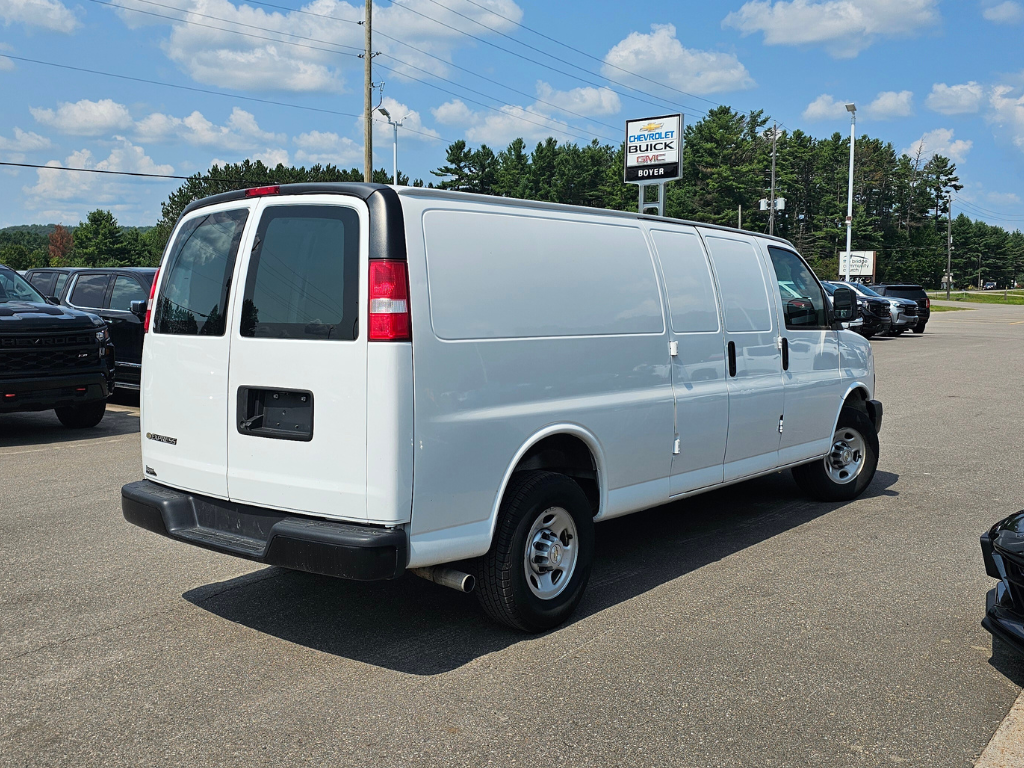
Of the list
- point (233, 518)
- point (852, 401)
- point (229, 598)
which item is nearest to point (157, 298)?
point (233, 518)

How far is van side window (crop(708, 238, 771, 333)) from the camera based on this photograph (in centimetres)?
585

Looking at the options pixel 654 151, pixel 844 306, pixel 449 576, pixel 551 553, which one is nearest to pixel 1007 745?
pixel 551 553

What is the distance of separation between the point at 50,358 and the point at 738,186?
88.4 m

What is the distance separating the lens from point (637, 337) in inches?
198

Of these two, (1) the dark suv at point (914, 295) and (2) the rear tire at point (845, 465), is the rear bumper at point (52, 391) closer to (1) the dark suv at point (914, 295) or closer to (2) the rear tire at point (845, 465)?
(2) the rear tire at point (845, 465)

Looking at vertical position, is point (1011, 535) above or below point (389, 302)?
below

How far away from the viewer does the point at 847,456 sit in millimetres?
7266

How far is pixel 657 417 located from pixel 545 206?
1.34 metres

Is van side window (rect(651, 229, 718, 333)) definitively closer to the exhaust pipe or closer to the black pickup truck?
the exhaust pipe

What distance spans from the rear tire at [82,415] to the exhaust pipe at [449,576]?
8.11 metres

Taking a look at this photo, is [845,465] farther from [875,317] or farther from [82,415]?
[875,317]

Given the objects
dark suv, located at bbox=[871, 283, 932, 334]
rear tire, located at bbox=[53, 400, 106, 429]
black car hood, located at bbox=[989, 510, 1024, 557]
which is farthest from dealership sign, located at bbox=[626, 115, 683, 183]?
black car hood, located at bbox=[989, 510, 1024, 557]

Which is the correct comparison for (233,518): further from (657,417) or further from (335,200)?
(657,417)

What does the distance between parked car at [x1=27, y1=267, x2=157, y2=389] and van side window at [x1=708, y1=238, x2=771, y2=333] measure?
9.29 meters
